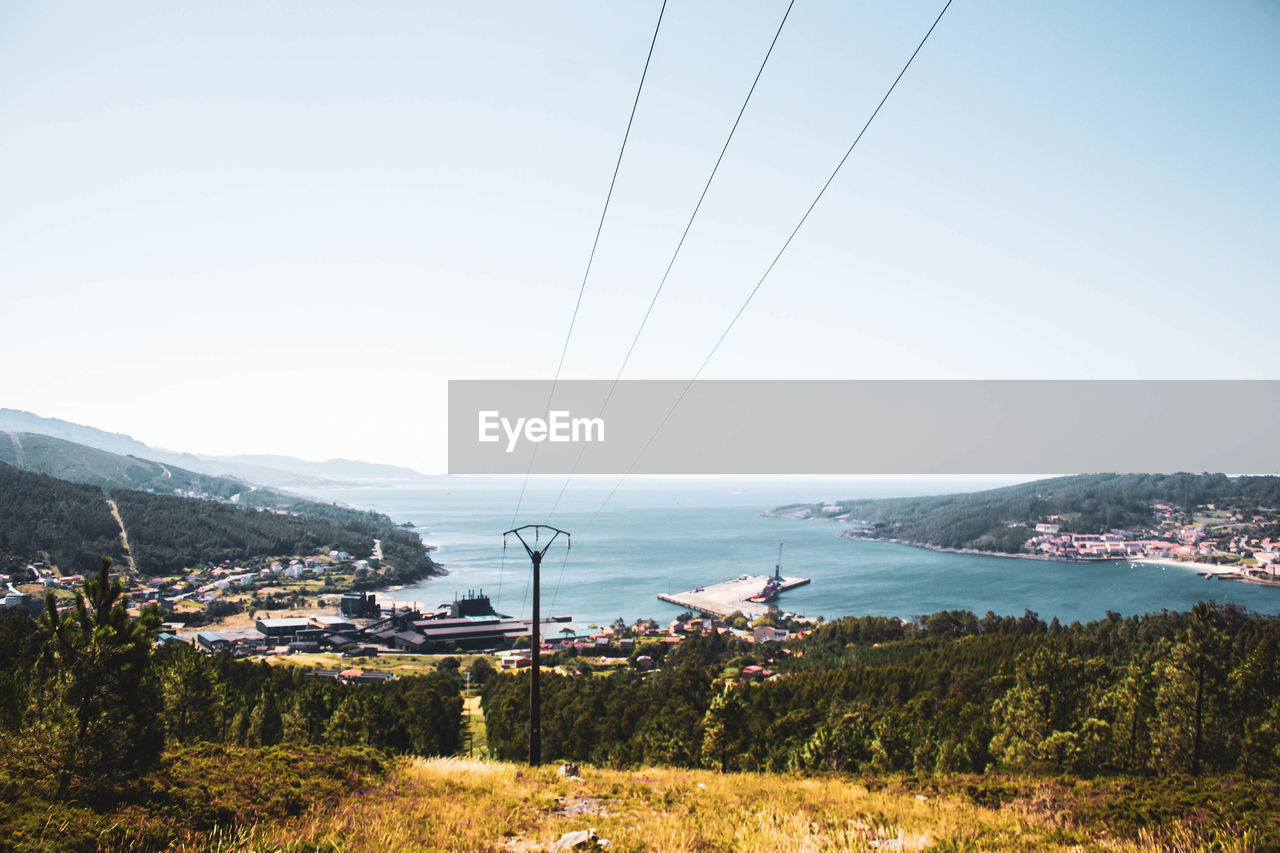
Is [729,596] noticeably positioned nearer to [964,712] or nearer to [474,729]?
[474,729]

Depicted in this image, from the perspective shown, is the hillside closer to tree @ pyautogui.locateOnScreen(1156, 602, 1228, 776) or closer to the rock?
the rock

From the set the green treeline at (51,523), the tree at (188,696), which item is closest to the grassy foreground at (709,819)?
the tree at (188,696)

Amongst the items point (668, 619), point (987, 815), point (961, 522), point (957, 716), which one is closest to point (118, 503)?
point (668, 619)

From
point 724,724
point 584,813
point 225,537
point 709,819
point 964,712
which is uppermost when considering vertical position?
point 709,819

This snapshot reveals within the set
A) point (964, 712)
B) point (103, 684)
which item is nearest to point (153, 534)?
point (964, 712)

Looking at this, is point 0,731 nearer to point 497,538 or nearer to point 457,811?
point 457,811
